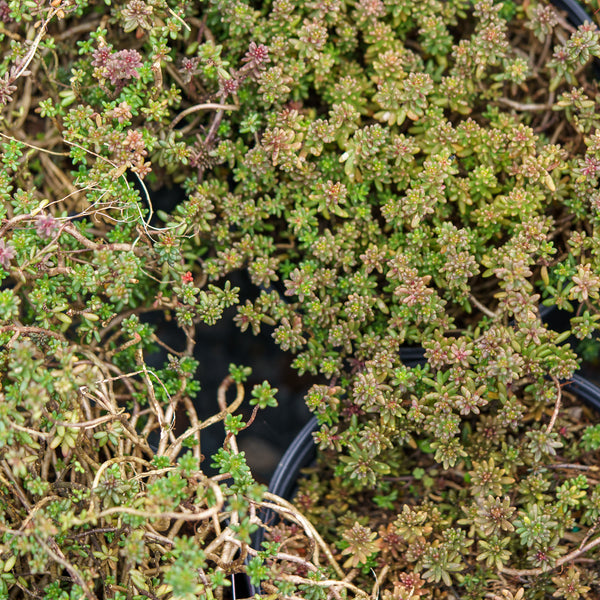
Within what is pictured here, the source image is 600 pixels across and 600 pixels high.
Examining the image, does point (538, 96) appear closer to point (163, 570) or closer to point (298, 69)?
point (298, 69)

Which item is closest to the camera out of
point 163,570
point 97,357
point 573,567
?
point 163,570

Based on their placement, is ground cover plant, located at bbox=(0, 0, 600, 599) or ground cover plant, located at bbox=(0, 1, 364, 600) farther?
ground cover plant, located at bbox=(0, 0, 600, 599)

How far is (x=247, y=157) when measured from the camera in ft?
7.94

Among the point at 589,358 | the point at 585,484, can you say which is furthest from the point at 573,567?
the point at 589,358

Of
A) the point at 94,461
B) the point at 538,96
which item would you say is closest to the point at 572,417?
the point at 538,96

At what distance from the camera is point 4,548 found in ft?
6.08

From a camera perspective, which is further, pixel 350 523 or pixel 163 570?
pixel 350 523

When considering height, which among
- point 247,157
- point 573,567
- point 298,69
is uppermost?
point 298,69

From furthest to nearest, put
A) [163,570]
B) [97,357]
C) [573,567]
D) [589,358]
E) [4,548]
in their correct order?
[589,358], [97,357], [573,567], [163,570], [4,548]

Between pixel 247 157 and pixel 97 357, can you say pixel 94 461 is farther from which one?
pixel 247 157

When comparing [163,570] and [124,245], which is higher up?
[124,245]

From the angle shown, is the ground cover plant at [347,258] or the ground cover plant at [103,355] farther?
the ground cover plant at [347,258]

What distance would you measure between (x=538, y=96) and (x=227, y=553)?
7.51 ft

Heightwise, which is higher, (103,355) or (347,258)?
(347,258)
